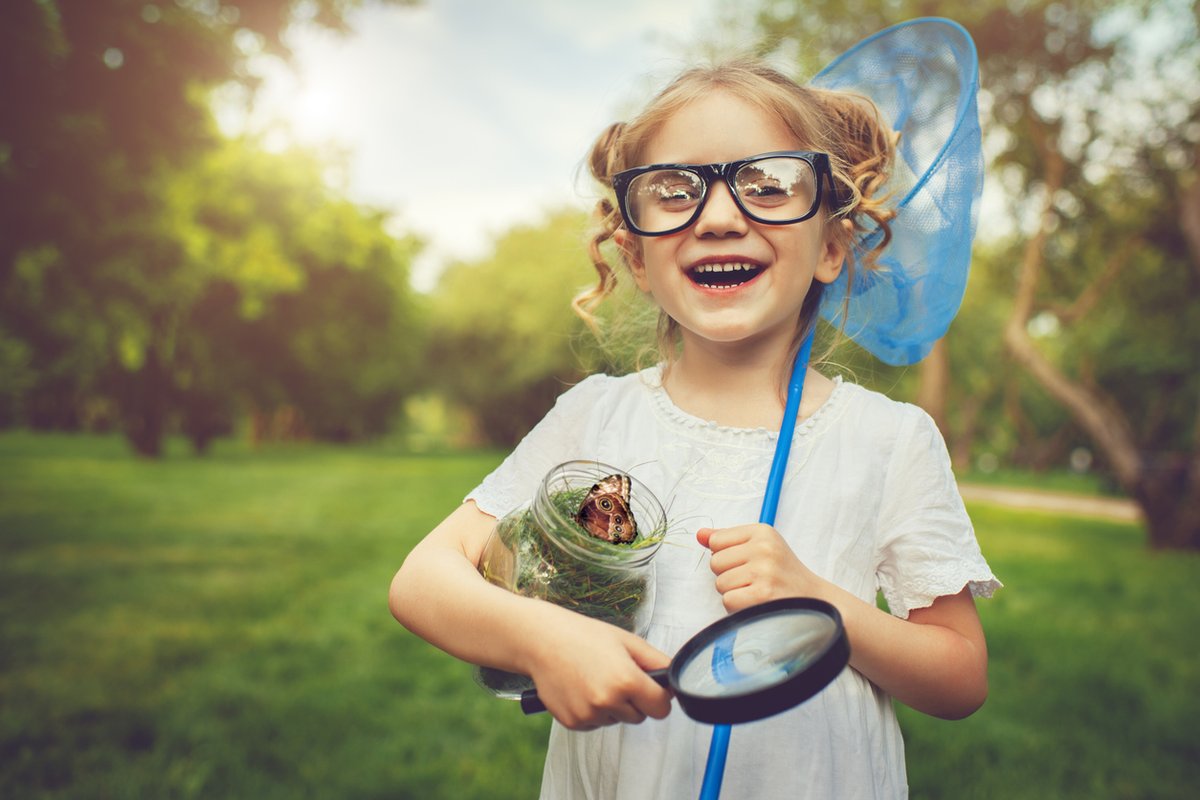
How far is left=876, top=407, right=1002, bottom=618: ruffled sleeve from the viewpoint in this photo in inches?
54.7

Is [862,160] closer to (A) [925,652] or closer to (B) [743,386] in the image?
(B) [743,386]

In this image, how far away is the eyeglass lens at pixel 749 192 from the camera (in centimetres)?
141

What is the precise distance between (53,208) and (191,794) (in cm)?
366

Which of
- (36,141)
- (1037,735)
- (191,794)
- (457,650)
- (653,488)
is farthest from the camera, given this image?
(36,141)

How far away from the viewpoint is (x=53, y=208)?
508cm

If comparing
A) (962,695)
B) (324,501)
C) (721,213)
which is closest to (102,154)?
(721,213)

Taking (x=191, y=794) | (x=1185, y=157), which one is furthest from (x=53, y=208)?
(x=1185, y=157)

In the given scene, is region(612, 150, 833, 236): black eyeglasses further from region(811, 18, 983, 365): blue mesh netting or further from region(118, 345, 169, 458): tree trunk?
region(118, 345, 169, 458): tree trunk

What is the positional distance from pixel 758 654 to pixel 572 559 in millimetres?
279

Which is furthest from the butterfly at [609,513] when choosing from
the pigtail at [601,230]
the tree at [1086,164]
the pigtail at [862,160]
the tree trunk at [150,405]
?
the tree trunk at [150,405]

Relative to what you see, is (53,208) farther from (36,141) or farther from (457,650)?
(457,650)

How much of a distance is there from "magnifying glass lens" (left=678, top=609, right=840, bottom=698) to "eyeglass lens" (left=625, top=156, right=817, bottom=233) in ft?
2.17

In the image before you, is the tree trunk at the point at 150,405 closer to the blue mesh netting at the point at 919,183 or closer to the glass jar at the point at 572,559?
the blue mesh netting at the point at 919,183

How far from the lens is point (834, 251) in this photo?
164 cm
